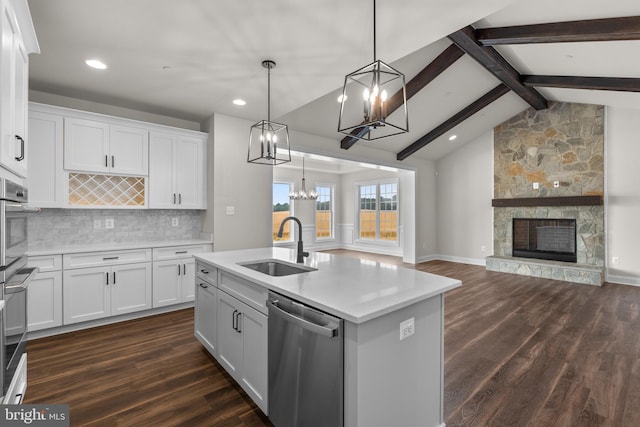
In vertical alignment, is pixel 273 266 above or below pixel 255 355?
above

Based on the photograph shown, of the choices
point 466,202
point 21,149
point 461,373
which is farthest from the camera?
point 466,202

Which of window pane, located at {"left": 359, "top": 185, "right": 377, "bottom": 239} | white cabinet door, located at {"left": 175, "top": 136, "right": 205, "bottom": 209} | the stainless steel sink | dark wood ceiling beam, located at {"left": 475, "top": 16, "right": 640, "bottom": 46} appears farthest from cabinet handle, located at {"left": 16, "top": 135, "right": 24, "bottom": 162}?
window pane, located at {"left": 359, "top": 185, "right": 377, "bottom": 239}

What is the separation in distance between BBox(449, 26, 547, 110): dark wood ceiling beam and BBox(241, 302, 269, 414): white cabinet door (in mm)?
3815

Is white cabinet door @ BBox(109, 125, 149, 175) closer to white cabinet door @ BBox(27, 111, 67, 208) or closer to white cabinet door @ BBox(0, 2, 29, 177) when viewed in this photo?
white cabinet door @ BBox(27, 111, 67, 208)

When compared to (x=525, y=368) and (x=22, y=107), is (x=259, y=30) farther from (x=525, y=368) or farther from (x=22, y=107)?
(x=525, y=368)

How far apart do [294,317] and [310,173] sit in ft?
27.0

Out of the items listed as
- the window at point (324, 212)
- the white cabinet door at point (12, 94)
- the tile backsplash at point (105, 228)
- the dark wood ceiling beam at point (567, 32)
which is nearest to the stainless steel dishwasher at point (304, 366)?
the white cabinet door at point (12, 94)

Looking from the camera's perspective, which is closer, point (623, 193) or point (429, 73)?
point (429, 73)

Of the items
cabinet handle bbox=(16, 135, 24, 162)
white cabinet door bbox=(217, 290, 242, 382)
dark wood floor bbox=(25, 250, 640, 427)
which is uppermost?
cabinet handle bbox=(16, 135, 24, 162)

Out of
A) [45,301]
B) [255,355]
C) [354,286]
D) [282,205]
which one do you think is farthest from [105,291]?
[282,205]

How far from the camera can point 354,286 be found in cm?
167

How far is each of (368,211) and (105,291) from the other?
24.7ft

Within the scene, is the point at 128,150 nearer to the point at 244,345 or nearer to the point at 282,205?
the point at 244,345

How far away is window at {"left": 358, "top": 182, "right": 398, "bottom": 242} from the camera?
9.06 metres
